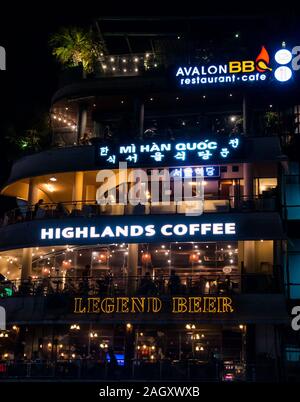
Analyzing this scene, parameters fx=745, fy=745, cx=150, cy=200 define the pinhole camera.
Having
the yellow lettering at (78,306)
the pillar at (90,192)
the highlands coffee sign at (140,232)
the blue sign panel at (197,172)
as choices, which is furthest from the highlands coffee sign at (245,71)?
the yellow lettering at (78,306)

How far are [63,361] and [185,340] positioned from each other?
7.14m

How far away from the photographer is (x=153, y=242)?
132ft

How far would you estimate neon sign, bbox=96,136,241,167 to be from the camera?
4138cm

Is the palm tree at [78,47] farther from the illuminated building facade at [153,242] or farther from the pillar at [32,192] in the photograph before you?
the pillar at [32,192]

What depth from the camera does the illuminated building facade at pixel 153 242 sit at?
37844mm

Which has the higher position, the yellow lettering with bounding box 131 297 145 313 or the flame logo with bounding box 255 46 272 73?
the flame logo with bounding box 255 46 272 73

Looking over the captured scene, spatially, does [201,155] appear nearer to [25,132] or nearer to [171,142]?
[171,142]

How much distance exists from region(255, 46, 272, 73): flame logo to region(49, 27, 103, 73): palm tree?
10136 mm

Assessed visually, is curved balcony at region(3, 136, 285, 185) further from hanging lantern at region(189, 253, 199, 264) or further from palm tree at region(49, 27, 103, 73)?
palm tree at region(49, 27, 103, 73)

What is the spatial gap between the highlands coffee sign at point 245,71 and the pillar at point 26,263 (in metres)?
13.3

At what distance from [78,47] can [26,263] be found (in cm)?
1397

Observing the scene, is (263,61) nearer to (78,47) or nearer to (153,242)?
(78,47)

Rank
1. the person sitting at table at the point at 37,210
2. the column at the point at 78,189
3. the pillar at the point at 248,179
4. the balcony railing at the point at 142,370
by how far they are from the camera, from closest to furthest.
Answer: the balcony railing at the point at 142,370, the pillar at the point at 248,179, the person sitting at table at the point at 37,210, the column at the point at 78,189

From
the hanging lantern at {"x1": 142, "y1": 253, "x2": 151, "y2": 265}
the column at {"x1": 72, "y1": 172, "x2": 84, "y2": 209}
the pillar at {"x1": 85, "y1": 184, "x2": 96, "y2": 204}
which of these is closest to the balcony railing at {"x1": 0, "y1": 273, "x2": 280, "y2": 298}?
the hanging lantern at {"x1": 142, "y1": 253, "x2": 151, "y2": 265}
